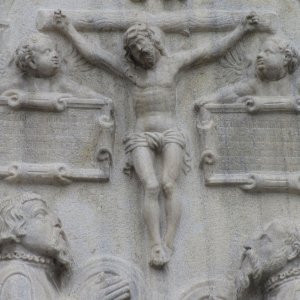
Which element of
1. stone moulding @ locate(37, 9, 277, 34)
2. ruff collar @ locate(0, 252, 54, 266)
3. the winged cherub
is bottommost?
ruff collar @ locate(0, 252, 54, 266)

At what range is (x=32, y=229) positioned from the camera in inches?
376

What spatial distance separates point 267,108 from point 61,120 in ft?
5.01

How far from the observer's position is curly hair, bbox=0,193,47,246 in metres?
9.50

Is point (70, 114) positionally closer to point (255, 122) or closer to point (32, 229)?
→ point (32, 229)

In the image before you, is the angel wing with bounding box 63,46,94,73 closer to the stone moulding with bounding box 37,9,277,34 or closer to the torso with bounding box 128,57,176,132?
the stone moulding with bounding box 37,9,277,34

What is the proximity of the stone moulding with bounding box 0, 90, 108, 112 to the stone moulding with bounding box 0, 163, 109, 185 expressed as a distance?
461 mm

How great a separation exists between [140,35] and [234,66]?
2.60ft

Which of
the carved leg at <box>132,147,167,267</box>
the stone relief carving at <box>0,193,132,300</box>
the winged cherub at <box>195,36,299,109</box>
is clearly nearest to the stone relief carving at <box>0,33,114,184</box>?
the carved leg at <box>132,147,167,267</box>

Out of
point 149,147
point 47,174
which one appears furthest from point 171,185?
point 47,174

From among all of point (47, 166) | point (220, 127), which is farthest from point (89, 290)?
point (220, 127)

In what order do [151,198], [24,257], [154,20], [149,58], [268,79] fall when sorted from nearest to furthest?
[24,257], [151,198], [149,58], [268,79], [154,20]

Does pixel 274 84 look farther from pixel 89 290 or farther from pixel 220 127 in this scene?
pixel 89 290

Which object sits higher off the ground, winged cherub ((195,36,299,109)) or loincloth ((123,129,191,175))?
winged cherub ((195,36,299,109))

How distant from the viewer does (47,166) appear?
1001cm
